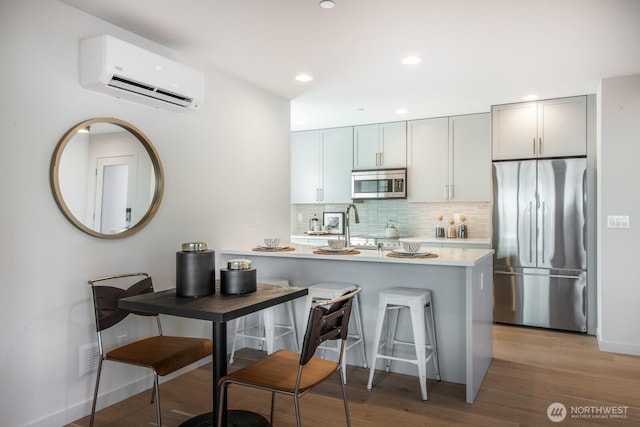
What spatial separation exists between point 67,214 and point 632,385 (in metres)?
3.77

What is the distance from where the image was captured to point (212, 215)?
353 centimetres

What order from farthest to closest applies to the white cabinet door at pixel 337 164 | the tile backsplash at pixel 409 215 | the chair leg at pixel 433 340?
the white cabinet door at pixel 337 164 → the tile backsplash at pixel 409 215 → the chair leg at pixel 433 340

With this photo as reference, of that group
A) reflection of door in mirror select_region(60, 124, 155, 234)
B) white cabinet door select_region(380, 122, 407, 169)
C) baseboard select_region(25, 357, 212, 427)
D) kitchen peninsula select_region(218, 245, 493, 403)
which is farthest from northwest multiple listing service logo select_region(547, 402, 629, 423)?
white cabinet door select_region(380, 122, 407, 169)

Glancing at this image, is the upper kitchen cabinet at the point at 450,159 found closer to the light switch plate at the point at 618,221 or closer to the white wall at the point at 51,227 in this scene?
the light switch plate at the point at 618,221

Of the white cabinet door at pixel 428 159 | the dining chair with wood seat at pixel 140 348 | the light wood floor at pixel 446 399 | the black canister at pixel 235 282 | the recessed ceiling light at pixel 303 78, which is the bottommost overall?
the light wood floor at pixel 446 399

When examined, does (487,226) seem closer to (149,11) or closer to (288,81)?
(288,81)

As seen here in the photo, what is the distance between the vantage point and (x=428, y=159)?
543 cm

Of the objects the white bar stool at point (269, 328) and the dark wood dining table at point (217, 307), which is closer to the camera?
the dark wood dining table at point (217, 307)

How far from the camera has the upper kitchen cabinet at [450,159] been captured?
5102 millimetres

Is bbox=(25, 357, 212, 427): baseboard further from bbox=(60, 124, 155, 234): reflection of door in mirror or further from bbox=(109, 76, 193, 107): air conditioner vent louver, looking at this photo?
bbox=(109, 76, 193, 107): air conditioner vent louver

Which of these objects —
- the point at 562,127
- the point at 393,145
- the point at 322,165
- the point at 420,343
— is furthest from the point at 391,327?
the point at 322,165

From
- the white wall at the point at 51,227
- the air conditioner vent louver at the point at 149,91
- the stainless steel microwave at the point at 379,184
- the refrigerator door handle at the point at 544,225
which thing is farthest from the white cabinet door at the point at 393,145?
the air conditioner vent louver at the point at 149,91

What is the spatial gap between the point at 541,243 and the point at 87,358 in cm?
412

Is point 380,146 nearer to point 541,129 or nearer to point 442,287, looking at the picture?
point 541,129
